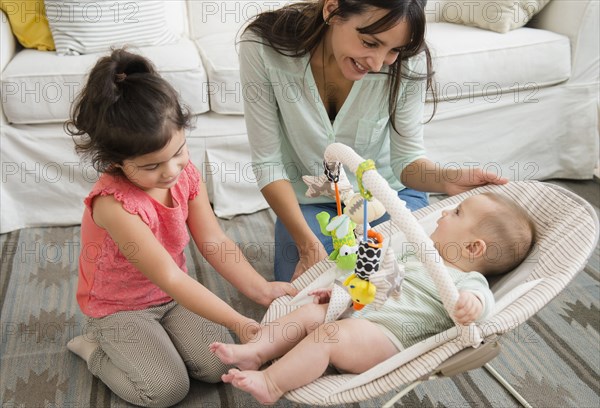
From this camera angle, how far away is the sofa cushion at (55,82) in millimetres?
2027

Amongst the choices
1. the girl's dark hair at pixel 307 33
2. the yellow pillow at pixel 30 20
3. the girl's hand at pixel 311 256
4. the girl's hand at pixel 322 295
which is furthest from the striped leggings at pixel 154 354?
the yellow pillow at pixel 30 20

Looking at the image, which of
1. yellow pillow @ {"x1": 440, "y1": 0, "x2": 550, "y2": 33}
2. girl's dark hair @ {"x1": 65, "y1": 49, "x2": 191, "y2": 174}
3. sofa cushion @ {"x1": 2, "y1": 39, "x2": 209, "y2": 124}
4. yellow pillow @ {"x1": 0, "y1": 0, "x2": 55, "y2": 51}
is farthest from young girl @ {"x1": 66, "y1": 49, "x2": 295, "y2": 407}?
yellow pillow @ {"x1": 440, "y1": 0, "x2": 550, "y2": 33}

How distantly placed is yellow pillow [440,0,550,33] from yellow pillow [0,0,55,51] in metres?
1.55

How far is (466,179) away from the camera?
4.80ft

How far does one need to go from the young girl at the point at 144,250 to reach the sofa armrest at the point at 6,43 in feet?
2.98

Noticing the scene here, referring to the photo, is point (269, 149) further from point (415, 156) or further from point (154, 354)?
point (154, 354)

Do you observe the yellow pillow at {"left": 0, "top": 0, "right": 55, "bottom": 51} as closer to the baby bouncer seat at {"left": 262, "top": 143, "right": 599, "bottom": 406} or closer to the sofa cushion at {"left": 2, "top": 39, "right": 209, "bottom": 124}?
the sofa cushion at {"left": 2, "top": 39, "right": 209, "bottom": 124}

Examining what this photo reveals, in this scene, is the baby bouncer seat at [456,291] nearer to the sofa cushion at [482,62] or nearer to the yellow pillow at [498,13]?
the sofa cushion at [482,62]

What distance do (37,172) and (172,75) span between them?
56 cm

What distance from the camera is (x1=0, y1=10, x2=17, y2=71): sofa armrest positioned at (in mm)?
2102

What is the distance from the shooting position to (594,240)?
1.23 m

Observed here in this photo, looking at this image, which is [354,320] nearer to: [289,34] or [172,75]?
[289,34]

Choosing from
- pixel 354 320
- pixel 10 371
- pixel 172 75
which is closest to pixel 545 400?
pixel 354 320

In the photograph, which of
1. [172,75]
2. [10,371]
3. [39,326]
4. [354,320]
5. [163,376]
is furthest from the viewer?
[172,75]
